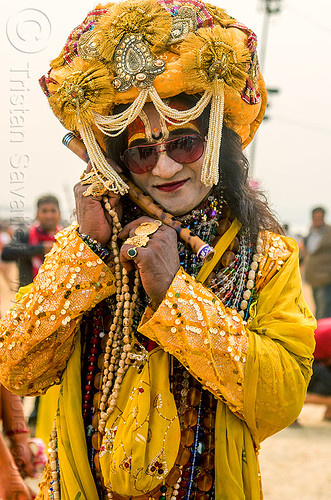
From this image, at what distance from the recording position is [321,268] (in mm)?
8742

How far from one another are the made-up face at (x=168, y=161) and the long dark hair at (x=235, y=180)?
9 cm

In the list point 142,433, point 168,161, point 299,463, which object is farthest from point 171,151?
point 299,463

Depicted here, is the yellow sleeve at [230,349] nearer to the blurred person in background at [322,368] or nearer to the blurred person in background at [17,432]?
the blurred person in background at [17,432]

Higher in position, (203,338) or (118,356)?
(203,338)

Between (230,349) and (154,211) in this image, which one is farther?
(154,211)

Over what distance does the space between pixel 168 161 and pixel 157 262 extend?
1.24 feet

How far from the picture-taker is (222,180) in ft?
7.29

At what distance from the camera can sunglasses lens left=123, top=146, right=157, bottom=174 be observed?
2.02 m

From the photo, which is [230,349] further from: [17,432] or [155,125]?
[17,432]

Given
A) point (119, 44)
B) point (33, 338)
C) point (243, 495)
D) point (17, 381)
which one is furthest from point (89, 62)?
point (243, 495)

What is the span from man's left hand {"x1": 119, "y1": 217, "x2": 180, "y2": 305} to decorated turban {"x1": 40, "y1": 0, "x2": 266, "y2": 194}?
25cm

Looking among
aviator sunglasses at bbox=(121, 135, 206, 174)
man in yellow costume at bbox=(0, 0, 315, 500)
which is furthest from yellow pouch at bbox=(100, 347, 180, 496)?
aviator sunglasses at bbox=(121, 135, 206, 174)

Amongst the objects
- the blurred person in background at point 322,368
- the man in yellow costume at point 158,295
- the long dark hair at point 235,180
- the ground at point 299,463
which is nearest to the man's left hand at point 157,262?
the man in yellow costume at point 158,295

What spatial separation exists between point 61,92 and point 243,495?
145 cm
